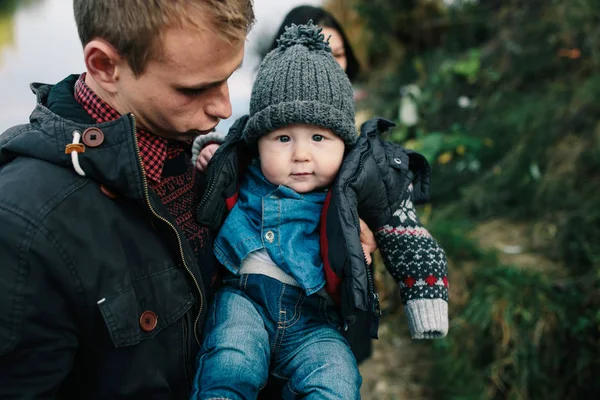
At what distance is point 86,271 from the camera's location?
52.9 inches

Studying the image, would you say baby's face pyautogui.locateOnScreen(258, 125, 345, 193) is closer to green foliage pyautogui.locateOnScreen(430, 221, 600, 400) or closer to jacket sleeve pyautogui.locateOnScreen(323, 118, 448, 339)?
jacket sleeve pyautogui.locateOnScreen(323, 118, 448, 339)

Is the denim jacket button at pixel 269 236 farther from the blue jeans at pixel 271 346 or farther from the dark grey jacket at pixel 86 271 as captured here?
the dark grey jacket at pixel 86 271

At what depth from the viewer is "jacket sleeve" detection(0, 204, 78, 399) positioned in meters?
1.25

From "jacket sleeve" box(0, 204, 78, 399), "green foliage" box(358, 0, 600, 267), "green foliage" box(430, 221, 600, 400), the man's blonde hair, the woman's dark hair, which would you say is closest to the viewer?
"jacket sleeve" box(0, 204, 78, 399)

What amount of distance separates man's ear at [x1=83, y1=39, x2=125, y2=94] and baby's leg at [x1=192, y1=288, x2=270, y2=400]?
72 centimetres

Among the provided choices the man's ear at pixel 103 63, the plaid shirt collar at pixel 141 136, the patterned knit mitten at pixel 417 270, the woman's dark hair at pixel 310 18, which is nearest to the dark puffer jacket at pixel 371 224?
the patterned knit mitten at pixel 417 270

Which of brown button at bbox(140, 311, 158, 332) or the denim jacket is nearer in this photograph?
brown button at bbox(140, 311, 158, 332)

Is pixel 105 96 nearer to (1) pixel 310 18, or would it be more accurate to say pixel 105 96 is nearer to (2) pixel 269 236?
(2) pixel 269 236

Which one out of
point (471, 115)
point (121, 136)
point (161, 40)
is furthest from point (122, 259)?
point (471, 115)

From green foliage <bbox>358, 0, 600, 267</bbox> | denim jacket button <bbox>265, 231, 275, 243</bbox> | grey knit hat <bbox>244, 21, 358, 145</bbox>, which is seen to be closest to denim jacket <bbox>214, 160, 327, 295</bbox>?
denim jacket button <bbox>265, 231, 275, 243</bbox>

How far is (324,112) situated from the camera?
1.82 m

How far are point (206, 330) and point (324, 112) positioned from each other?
76 centimetres

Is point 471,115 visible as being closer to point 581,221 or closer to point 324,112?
point 581,221

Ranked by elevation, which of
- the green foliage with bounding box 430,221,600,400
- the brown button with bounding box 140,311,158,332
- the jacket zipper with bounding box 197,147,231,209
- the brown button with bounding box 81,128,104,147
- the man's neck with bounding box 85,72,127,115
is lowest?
the green foliage with bounding box 430,221,600,400
